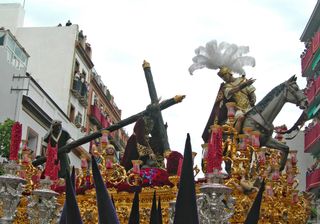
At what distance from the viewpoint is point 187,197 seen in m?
4.16

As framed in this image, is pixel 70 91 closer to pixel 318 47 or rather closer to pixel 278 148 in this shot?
pixel 318 47

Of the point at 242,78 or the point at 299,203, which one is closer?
the point at 299,203

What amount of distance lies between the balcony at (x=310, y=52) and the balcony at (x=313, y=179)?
710 cm

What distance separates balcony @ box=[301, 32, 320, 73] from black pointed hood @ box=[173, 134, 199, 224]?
26999mm

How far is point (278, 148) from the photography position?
1108 centimetres

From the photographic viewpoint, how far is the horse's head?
11391 mm

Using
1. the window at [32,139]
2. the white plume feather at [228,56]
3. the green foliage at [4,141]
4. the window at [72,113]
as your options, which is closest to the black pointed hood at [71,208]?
the white plume feather at [228,56]

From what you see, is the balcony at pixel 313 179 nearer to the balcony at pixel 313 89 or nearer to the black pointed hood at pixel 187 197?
the balcony at pixel 313 89

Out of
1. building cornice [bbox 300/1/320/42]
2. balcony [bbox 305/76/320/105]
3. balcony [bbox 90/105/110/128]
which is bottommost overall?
balcony [bbox 305/76/320/105]

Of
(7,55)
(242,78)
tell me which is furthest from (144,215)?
(7,55)

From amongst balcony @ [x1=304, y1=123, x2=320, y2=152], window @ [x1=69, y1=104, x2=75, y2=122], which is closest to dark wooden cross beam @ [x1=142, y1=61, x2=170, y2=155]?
balcony @ [x1=304, y1=123, x2=320, y2=152]

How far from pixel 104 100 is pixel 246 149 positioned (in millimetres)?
34854

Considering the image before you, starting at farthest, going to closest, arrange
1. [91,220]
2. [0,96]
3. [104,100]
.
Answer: [104,100] < [0,96] < [91,220]

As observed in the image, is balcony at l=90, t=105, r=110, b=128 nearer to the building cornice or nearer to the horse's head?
the building cornice
